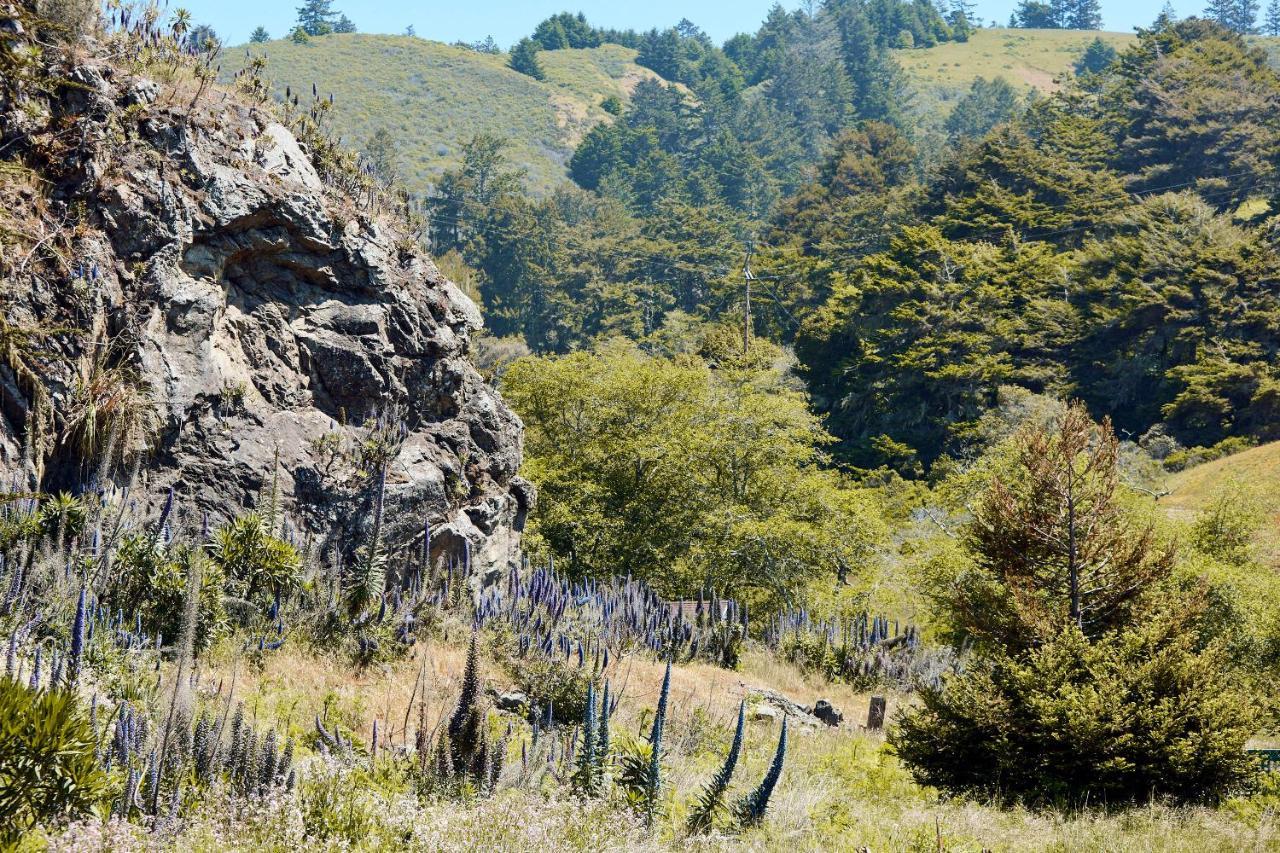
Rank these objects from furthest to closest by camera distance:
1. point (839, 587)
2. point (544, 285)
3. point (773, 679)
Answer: point (544, 285) < point (839, 587) < point (773, 679)

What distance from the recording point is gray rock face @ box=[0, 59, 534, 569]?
41.4 ft

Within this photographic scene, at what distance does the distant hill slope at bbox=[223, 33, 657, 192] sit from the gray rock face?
83.5 meters

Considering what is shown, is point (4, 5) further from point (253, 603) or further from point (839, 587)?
point (839, 587)

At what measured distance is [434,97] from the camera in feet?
406

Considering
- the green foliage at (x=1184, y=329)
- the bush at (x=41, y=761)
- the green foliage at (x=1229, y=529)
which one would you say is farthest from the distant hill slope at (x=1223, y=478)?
the bush at (x=41, y=761)

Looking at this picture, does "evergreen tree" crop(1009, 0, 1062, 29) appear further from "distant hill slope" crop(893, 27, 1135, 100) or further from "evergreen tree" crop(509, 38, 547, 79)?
"evergreen tree" crop(509, 38, 547, 79)

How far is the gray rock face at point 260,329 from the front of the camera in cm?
1262

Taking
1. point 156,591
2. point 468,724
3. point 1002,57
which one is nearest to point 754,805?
point 468,724

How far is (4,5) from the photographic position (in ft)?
42.4

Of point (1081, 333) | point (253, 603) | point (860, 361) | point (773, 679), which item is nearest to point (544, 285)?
point (860, 361)

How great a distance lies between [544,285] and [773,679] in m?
60.5

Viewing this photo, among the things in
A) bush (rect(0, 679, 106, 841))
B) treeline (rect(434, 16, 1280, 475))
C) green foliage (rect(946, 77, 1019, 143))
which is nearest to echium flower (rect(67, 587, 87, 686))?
bush (rect(0, 679, 106, 841))

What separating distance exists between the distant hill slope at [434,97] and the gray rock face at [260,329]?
8351cm

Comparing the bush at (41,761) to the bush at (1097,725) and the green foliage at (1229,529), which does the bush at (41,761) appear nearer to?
the bush at (1097,725)
